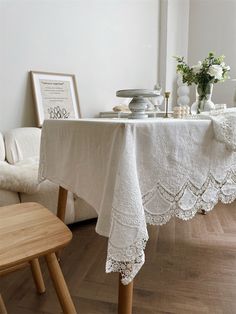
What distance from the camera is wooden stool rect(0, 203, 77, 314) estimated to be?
699mm

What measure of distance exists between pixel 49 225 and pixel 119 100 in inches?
90.6

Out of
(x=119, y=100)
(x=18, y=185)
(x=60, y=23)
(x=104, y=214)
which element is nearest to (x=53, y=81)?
(x=60, y=23)

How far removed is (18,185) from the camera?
154 centimetres

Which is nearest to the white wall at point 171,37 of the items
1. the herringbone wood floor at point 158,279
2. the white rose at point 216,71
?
the white rose at point 216,71

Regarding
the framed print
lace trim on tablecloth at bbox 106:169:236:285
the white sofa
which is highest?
the framed print

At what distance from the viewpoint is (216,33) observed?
323 cm

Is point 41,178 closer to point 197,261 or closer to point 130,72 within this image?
point 197,261

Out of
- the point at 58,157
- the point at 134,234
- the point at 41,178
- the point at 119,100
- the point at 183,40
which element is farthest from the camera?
the point at 183,40

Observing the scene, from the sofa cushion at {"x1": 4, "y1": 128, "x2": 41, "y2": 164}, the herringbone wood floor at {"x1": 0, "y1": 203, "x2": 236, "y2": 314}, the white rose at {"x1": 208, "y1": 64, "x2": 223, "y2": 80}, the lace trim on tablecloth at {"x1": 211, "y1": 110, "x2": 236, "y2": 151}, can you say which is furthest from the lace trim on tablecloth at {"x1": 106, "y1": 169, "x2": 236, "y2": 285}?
the sofa cushion at {"x1": 4, "y1": 128, "x2": 41, "y2": 164}

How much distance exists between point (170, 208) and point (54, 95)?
1.79 metres

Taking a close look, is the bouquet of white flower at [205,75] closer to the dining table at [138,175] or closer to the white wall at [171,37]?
the dining table at [138,175]

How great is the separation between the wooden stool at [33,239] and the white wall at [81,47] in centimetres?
138

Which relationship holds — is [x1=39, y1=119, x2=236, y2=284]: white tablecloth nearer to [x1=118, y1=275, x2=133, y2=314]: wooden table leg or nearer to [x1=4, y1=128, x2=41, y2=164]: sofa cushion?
[x1=118, y1=275, x2=133, y2=314]: wooden table leg

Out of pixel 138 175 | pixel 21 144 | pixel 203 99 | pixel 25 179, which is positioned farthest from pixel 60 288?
pixel 21 144
